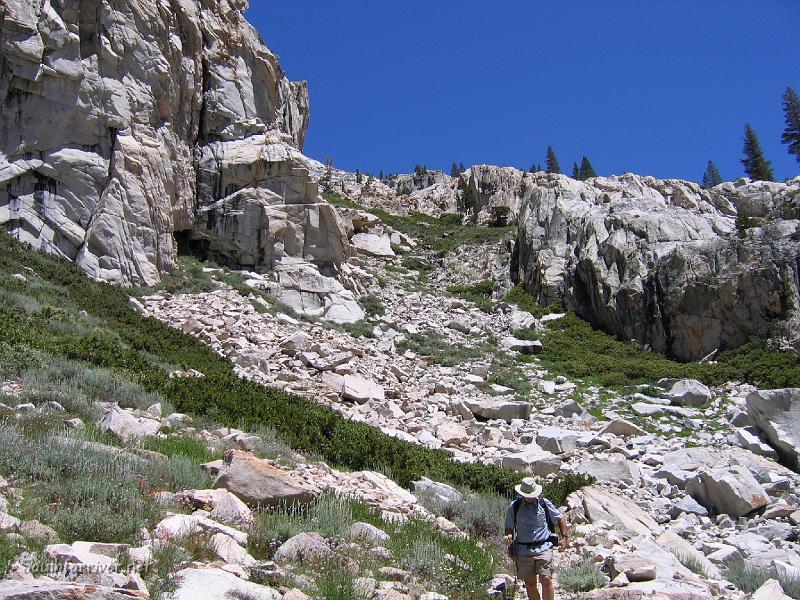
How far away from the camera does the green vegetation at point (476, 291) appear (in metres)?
35.0

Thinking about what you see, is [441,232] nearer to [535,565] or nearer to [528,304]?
[528,304]

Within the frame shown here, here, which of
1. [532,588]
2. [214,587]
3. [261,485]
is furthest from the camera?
[261,485]

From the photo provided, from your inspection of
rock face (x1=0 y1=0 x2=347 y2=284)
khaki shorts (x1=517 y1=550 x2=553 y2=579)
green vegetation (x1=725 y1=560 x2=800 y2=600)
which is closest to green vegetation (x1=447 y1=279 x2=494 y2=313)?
rock face (x1=0 y1=0 x2=347 y2=284)

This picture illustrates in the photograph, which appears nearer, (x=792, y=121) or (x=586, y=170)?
(x=792, y=121)

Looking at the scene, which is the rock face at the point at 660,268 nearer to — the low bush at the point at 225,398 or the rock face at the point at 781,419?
the rock face at the point at 781,419

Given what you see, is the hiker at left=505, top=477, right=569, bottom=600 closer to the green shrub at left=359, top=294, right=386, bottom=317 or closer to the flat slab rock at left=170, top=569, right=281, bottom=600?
the flat slab rock at left=170, top=569, right=281, bottom=600

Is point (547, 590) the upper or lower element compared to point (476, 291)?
lower

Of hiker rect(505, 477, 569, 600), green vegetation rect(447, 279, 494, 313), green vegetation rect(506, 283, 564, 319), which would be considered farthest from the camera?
green vegetation rect(447, 279, 494, 313)

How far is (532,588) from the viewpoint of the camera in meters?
6.20

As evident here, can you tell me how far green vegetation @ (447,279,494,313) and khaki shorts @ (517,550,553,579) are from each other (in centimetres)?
2800

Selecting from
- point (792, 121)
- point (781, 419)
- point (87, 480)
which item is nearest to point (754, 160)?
point (792, 121)

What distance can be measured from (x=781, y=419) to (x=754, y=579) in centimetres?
813

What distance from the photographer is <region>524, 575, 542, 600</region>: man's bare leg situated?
241 inches

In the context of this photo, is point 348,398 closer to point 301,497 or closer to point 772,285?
point 301,497
